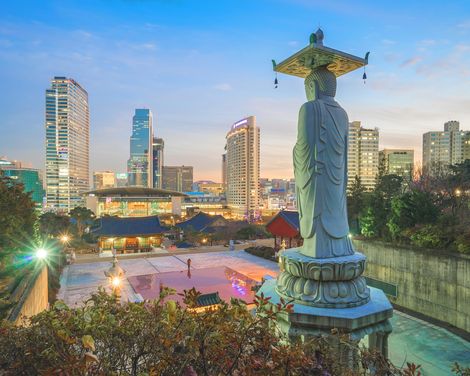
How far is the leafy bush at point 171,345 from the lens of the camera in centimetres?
225

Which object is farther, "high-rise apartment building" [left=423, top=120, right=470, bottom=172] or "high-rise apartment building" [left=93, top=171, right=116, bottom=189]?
"high-rise apartment building" [left=93, top=171, right=116, bottom=189]

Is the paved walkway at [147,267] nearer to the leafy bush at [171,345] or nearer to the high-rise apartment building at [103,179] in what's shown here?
the leafy bush at [171,345]

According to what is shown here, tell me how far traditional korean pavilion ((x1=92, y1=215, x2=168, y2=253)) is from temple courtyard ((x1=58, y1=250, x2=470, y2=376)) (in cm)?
367

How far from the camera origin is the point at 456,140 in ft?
253

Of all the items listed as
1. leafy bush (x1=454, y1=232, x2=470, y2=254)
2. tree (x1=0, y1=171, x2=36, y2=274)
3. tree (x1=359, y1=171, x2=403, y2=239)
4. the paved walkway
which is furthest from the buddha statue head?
the paved walkway

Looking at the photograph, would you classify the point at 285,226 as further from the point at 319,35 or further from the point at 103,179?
the point at 103,179

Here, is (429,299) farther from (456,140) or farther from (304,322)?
(456,140)

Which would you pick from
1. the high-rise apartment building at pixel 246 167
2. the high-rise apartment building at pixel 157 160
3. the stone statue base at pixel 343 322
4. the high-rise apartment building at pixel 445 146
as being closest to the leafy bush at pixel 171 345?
the stone statue base at pixel 343 322

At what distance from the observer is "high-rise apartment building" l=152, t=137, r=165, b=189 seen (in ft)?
595

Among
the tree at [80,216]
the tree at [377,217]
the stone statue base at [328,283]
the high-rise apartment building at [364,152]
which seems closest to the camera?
the stone statue base at [328,283]

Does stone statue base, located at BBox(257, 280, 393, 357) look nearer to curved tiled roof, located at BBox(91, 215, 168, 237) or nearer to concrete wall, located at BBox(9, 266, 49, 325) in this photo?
concrete wall, located at BBox(9, 266, 49, 325)

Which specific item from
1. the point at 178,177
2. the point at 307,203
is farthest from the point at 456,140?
the point at 178,177

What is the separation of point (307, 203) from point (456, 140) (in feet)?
299

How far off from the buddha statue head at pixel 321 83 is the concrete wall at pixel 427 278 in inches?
249
